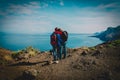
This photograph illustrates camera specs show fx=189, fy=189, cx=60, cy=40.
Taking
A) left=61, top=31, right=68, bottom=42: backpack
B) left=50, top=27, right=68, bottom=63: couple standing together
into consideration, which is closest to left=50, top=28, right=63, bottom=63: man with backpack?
left=50, top=27, right=68, bottom=63: couple standing together

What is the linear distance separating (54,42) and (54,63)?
1421 mm

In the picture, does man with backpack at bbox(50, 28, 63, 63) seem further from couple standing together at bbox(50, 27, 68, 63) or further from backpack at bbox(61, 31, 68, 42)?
backpack at bbox(61, 31, 68, 42)

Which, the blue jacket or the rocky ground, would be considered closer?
the rocky ground

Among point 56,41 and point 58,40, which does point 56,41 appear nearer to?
point 56,41

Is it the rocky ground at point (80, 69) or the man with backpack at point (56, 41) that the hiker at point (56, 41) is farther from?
the rocky ground at point (80, 69)

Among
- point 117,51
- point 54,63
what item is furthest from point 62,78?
point 117,51

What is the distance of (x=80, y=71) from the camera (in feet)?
30.9

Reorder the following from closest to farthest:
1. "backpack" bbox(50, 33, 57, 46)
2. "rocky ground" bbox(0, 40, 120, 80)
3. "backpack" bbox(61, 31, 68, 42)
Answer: "rocky ground" bbox(0, 40, 120, 80) < "backpack" bbox(50, 33, 57, 46) < "backpack" bbox(61, 31, 68, 42)

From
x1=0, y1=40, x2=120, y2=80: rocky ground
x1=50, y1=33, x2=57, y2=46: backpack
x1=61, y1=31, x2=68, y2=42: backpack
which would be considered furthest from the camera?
x1=61, y1=31, x2=68, y2=42: backpack

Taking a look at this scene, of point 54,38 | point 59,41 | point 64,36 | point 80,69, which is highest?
point 64,36

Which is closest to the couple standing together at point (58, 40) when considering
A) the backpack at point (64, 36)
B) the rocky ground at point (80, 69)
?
the backpack at point (64, 36)

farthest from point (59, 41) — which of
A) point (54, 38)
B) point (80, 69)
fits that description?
point (80, 69)

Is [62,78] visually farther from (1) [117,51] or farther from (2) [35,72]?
(1) [117,51]

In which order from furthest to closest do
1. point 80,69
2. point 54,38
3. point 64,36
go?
point 64,36 → point 54,38 → point 80,69
